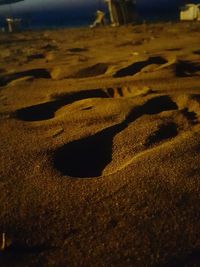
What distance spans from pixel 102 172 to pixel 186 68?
204cm

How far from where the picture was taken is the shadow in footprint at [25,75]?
3.73 metres

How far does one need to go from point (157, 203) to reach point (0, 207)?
2.16 feet

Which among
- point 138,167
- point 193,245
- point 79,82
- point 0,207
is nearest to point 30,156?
point 0,207

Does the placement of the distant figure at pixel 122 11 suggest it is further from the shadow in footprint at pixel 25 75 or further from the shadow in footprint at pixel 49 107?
the shadow in footprint at pixel 49 107

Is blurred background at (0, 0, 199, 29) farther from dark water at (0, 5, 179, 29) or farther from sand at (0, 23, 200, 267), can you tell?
sand at (0, 23, 200, 267)

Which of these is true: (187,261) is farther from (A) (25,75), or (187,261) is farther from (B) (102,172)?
(A) (25,75)

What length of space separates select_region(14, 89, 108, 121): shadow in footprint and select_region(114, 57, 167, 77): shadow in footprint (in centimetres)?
57

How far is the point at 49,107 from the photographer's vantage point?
2840mm

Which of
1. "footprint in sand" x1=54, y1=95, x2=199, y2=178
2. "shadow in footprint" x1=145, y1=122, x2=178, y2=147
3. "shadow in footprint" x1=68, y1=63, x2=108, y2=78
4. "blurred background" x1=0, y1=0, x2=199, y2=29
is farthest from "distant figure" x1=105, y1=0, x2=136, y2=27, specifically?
"shadow in footprint" x1=145, y1=122, x2=178, y2=147

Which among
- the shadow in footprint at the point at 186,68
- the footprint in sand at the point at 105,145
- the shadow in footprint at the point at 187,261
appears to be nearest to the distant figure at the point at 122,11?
the shadow in footprint at the point at 186,68

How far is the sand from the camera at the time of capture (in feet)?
4.66

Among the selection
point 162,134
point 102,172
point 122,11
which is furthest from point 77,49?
point 122,11

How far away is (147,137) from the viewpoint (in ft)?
7.02

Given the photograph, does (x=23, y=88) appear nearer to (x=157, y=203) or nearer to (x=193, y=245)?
(x=157, y=203)
